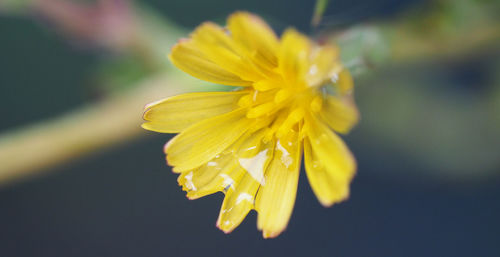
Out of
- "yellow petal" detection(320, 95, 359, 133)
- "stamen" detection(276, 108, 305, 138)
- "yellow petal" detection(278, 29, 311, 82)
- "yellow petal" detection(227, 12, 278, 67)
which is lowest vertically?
"yellow petal" detection(320, 95, 359, 133)

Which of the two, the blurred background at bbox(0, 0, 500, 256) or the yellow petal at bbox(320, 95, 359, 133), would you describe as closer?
the yellow petal at bbox(320, 95, 359, 133)

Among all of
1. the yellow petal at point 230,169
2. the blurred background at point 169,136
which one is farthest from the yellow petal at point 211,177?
the blurred background at point 169,136

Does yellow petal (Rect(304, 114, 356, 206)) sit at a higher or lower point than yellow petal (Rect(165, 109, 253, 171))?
lower

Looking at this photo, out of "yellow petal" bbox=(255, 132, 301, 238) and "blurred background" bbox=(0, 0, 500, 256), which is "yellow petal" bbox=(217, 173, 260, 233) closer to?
"yellow petal" bbox=(255, 132, 301, 238)

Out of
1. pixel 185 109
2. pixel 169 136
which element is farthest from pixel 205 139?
pixel 169 136

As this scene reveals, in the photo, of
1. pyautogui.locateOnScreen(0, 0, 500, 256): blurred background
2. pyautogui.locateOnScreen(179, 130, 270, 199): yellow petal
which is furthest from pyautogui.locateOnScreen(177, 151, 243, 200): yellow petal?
pyautogui.locateOnScreen(0, 0, 500, 256): blurred background

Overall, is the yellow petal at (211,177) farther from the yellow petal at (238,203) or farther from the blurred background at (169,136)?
the blurred background at (169,136)

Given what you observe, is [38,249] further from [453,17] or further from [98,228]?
[453,17]
